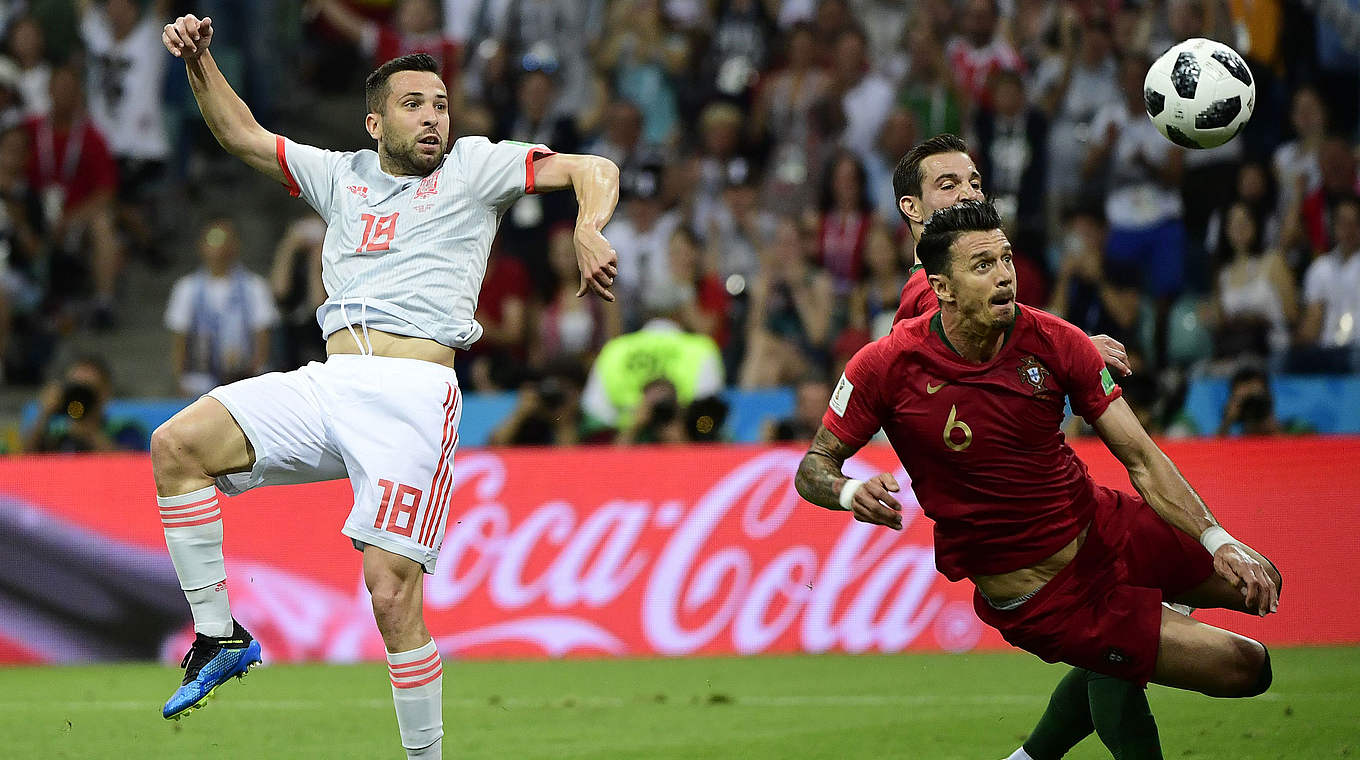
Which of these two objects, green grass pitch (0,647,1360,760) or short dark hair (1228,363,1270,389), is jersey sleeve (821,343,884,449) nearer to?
green grass pitch (0,647,1360,760)

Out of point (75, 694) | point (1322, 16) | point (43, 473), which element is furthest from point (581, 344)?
point (1322, 16)

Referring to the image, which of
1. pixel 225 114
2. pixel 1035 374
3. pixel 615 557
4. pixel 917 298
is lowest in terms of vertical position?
pixel 615 557

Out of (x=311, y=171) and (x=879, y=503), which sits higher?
(x=311, y=171)

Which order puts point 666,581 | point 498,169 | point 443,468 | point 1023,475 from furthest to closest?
point 666,581, point 498,169, point 443,468, point 1023,475

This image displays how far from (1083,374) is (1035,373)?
0.16 meters

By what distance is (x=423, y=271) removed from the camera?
6105 mm

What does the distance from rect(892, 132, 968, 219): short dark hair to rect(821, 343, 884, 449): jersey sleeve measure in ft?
3.89

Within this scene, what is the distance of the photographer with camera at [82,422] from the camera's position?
12031 millimetres

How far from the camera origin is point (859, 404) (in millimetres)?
5699

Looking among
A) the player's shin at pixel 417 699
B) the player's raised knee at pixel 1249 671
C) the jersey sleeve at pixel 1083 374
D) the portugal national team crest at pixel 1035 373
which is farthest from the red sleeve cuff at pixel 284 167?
the player's raised knee at pixel 1249 671

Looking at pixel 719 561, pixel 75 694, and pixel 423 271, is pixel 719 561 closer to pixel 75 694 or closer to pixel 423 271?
pixel 75 694

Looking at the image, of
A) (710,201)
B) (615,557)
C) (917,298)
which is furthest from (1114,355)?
(710,201)

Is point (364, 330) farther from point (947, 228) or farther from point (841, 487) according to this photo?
point (947, 228)

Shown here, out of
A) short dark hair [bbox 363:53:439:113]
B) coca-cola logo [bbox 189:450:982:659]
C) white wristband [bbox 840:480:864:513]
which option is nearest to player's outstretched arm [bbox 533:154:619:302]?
short dark hair [bbox 363:53:439:113]
